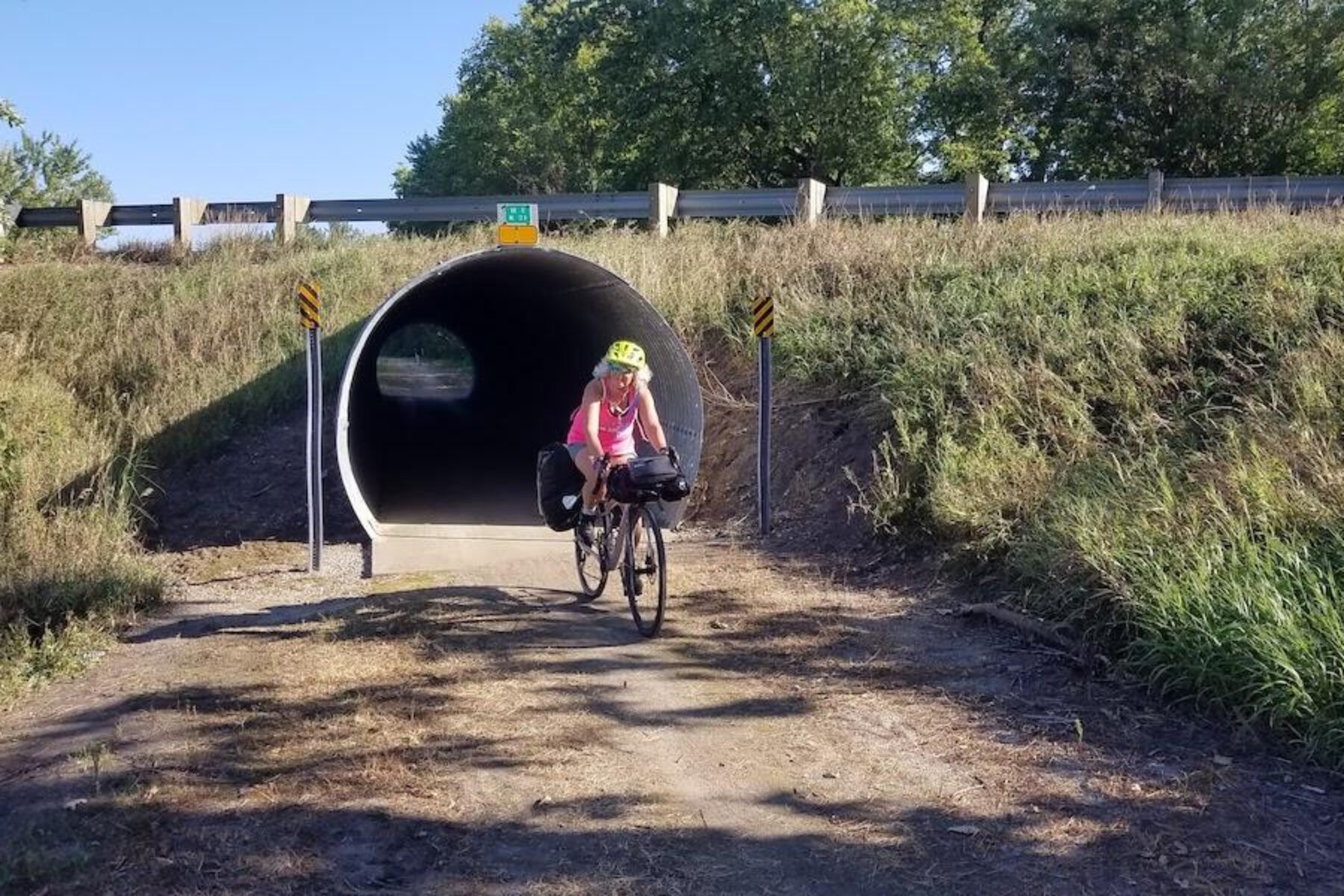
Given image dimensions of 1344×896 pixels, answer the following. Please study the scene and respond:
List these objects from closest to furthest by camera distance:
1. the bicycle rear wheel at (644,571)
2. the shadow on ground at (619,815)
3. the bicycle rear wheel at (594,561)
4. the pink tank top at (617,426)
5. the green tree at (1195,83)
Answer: the shadow on ground at (619,815)
the bicycle rear wheel at (644,571)
the pink tank top at (617,426)
the bicycle rear wheel at (594,561)
the green tree at (1195,83)

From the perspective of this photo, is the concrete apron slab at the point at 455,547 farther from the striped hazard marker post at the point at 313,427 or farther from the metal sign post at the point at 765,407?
the metal sign post at the point at 765,407

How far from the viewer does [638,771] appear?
16.2ft

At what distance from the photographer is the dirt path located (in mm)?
4082

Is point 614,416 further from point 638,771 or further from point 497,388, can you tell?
point 497,388

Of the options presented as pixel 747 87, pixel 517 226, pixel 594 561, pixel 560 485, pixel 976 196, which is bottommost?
pixel 594 561

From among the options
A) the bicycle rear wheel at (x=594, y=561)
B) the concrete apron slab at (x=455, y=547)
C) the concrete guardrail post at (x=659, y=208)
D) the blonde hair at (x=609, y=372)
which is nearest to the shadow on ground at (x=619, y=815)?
the bicycle rear wheel at (x=594, y=561)

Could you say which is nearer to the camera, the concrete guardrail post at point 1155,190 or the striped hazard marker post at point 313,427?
the striped hazard marker post at point 313,427

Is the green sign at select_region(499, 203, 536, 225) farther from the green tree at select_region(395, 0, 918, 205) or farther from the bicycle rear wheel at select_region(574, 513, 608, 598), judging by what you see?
the green tree at select_region(395, 0, 918, 205)

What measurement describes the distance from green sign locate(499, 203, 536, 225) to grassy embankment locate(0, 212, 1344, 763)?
9.97 feet

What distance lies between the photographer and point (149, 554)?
35.1ft

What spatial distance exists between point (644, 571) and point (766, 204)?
34.0 feet

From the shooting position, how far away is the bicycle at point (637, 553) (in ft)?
22.6

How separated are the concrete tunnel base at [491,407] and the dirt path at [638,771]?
2.87m

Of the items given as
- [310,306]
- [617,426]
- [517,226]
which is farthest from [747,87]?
[617,426]
